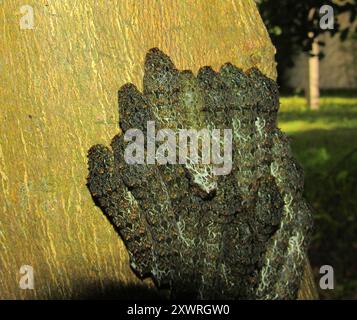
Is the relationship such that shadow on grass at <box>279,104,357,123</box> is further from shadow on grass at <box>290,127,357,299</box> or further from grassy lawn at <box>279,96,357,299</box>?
shadow on grass at <box>290,127,357,299</box>

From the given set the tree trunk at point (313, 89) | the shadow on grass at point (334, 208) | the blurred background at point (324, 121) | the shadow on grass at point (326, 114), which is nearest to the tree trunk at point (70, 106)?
the blurred background at point (324, 121)

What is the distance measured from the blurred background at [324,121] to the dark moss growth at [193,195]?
52 cm

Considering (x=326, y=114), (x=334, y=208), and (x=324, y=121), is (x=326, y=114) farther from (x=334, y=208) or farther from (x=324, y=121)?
(x=334, y=208)

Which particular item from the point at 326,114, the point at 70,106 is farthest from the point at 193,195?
the point at 326,114

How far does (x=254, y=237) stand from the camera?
2568mm

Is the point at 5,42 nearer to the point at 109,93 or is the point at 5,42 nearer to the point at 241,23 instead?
the point at 109,93

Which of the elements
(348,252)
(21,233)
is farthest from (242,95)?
(348,252)

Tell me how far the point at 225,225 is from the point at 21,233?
66 centimetres

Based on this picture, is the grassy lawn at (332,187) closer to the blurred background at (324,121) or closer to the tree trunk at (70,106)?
the blurred background at (324,121)

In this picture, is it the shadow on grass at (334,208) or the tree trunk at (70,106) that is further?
the shadow on grass at (334,208)

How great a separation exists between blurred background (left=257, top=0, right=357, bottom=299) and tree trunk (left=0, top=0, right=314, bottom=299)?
846mm

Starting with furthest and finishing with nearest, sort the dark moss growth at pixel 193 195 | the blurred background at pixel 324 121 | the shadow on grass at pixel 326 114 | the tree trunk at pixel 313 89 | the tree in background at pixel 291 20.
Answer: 1. the tree trunk at pixel 313 89
2. the shadow on grass at pixel 326 114
3. the blurred background at pixel 324 121
4. the tree in background at pixel 291 20
5. the dark moss growth at pixel 193 195

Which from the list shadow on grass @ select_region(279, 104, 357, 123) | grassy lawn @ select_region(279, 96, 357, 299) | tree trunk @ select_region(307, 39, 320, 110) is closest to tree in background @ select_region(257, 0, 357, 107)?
grassy lawn @ select_region(279, 96, 357, 299)

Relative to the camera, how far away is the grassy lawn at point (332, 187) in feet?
23.6
